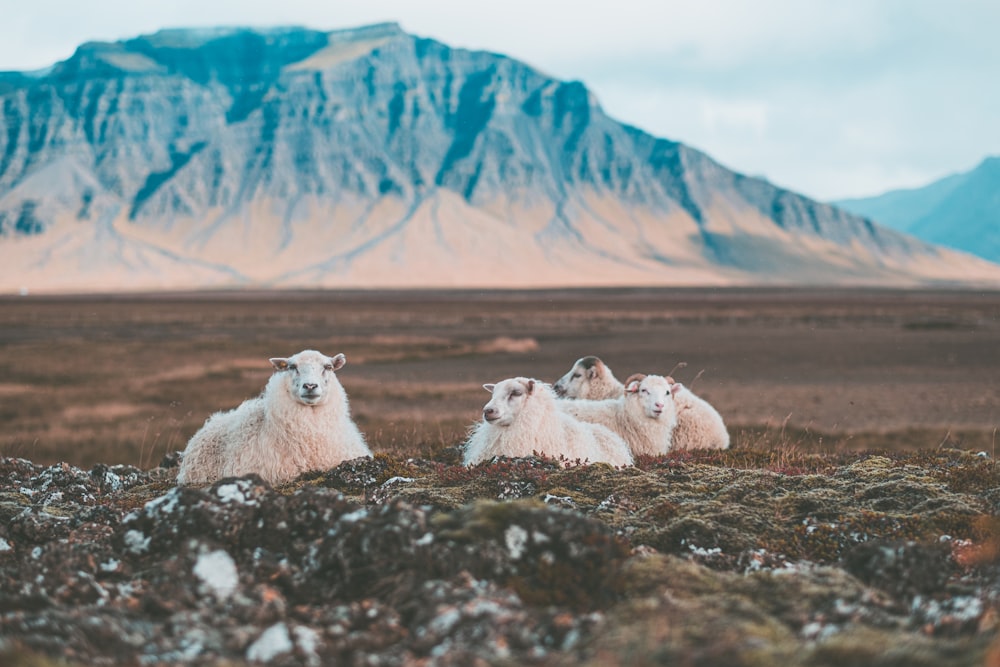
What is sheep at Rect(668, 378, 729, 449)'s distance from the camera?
15.6 meters

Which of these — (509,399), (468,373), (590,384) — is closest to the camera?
(509,399)

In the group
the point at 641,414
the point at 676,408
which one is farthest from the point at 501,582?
the point at 676,408

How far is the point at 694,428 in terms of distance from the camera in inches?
619

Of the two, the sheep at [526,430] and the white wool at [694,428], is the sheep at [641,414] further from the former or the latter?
the sheep at [526,430]

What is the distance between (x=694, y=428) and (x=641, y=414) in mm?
1691

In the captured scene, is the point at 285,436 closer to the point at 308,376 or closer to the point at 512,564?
the point at 308,376

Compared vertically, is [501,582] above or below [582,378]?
above

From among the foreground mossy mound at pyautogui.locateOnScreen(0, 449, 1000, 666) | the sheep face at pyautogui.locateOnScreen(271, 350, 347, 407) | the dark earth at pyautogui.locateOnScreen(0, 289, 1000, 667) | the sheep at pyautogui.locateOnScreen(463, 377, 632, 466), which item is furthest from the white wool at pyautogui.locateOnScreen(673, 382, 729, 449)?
the foreground mossy mound at pyautogui.locateOnScreen(0, 449, 1000, 666)

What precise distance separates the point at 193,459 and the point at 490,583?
26.2 ft

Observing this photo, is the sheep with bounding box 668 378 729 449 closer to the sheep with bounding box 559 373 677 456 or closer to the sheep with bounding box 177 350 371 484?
the sheep with bounding box 559 373 677 456

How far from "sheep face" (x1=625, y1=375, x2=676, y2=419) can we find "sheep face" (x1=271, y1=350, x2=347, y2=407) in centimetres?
523

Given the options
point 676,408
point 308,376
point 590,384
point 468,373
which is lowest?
point 468,373

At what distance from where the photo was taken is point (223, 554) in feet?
18.6

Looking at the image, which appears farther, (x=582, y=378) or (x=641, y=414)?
(x=582, y=378)
